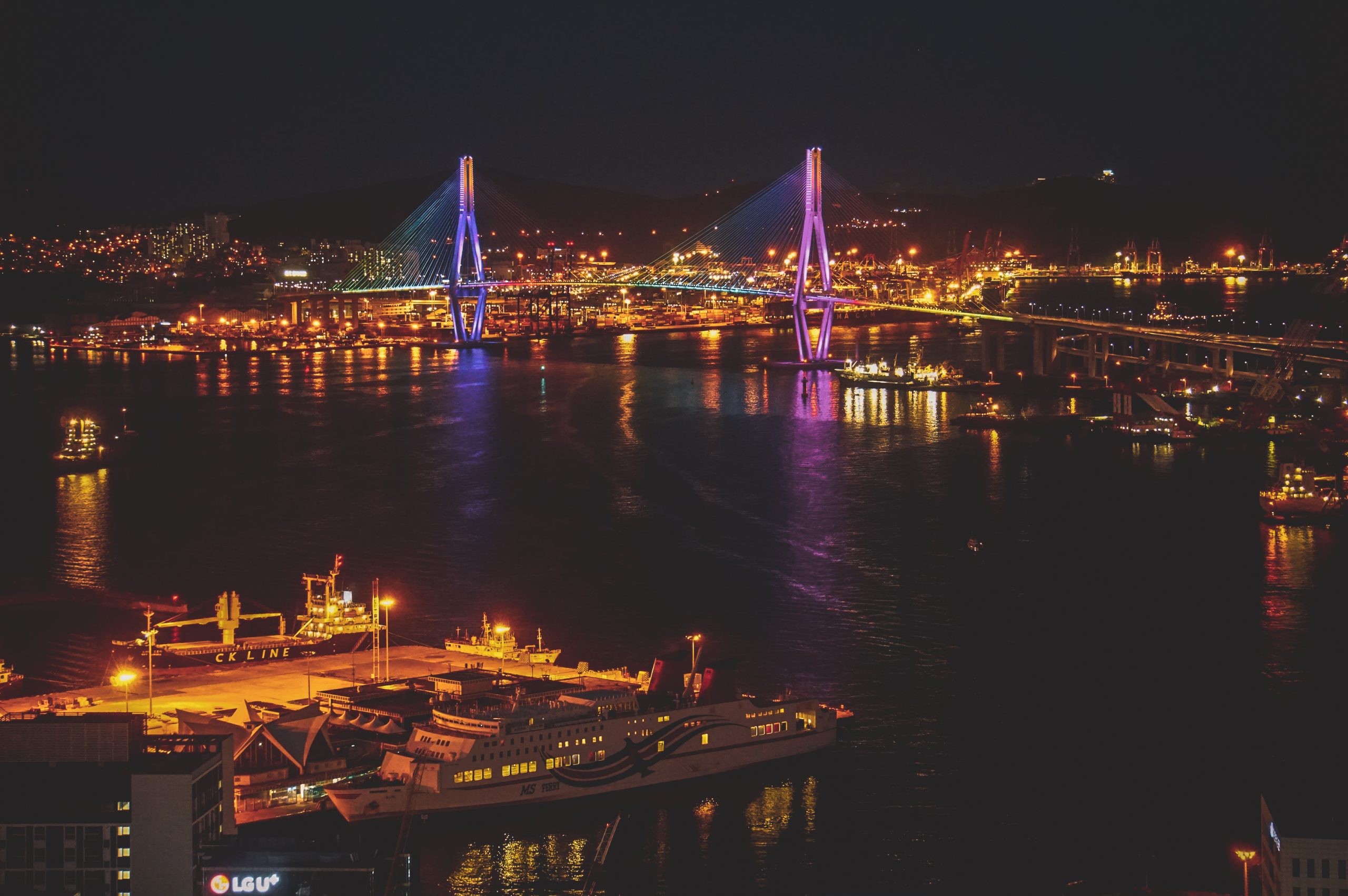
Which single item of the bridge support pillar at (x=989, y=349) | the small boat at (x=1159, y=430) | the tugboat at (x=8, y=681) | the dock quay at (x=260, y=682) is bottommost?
the tugboat at (x=8, y=681)

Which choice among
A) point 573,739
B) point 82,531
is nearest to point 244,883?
point 573,739

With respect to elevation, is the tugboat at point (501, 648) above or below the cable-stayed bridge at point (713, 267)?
below

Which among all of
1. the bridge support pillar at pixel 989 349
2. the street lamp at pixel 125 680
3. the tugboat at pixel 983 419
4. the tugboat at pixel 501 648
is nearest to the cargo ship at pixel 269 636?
the tugboat at pixel 501 648

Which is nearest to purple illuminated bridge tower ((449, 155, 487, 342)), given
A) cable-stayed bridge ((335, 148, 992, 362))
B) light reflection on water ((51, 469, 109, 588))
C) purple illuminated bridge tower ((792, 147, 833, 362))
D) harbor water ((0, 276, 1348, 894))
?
cable-stayed bridge ((335, 148, 992, 362))

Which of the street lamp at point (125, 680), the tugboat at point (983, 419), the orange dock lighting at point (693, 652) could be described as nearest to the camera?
the street lamp at point (125, 680)

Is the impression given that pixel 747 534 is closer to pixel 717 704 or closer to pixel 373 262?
pixel 717 704

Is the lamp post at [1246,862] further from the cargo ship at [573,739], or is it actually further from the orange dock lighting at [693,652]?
the orange dock lighting at [693,652]

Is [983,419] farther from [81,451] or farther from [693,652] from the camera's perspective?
[693,652]
